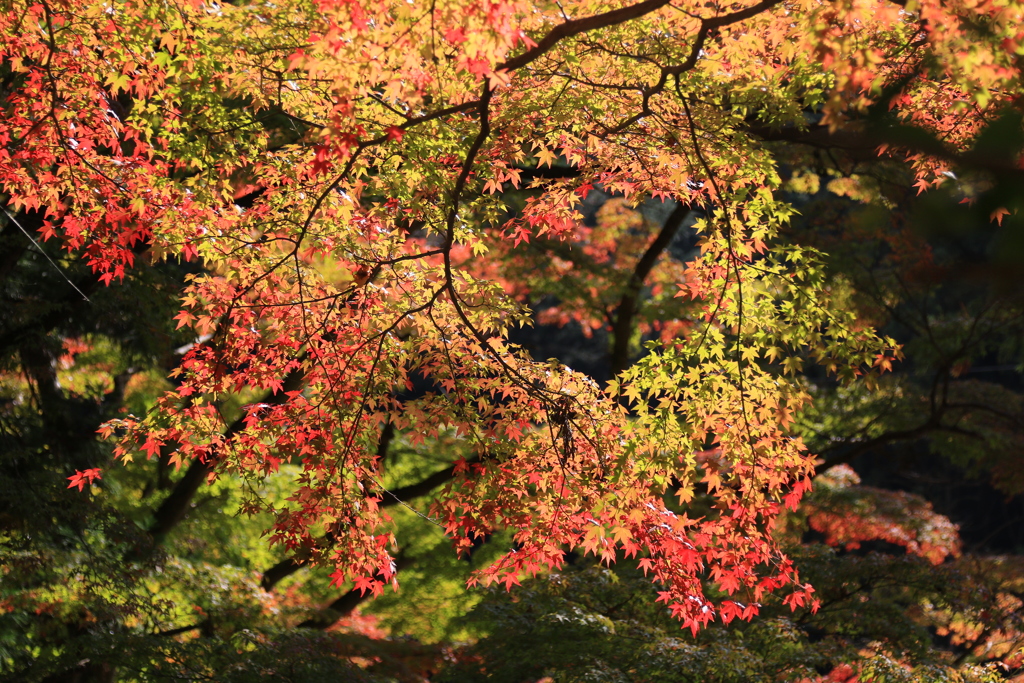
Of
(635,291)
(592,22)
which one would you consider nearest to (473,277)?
(592,22)

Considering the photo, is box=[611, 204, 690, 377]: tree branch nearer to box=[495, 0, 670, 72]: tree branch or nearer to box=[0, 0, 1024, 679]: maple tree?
box=[0, 0, 1024, 679]: maple tree

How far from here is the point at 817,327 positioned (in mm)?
4230

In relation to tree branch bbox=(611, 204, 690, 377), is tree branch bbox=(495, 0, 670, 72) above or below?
below

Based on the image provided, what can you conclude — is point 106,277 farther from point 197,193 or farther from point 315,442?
point 315,442

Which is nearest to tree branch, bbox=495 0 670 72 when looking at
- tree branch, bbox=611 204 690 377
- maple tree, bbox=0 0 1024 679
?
maple tree, bbox=0 0 1024 679

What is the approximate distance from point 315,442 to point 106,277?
1.46 m

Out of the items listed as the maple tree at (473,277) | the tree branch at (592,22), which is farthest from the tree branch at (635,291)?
the tree branch at (592,22)

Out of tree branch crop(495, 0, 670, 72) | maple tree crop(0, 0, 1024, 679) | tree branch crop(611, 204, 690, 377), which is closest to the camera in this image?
tree branch crop(495, 0, 670, 72)

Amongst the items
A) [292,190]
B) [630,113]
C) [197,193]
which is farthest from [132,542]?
[630,113]

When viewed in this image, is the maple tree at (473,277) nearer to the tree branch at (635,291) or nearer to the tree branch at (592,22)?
the tree branch at (592,22)

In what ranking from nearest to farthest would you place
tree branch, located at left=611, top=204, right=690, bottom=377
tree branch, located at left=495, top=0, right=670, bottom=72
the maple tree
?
tree branch, located at left=495, top=0, right=670, bottom=72, the maple tree, tree branch, located at left=611, top=204, right=690, bottom=377

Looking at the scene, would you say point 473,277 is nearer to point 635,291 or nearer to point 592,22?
point 592,22

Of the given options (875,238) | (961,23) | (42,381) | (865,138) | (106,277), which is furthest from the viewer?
(875,238)

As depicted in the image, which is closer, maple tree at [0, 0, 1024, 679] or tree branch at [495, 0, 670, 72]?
tree branch at [495, 0, 670, 72]
